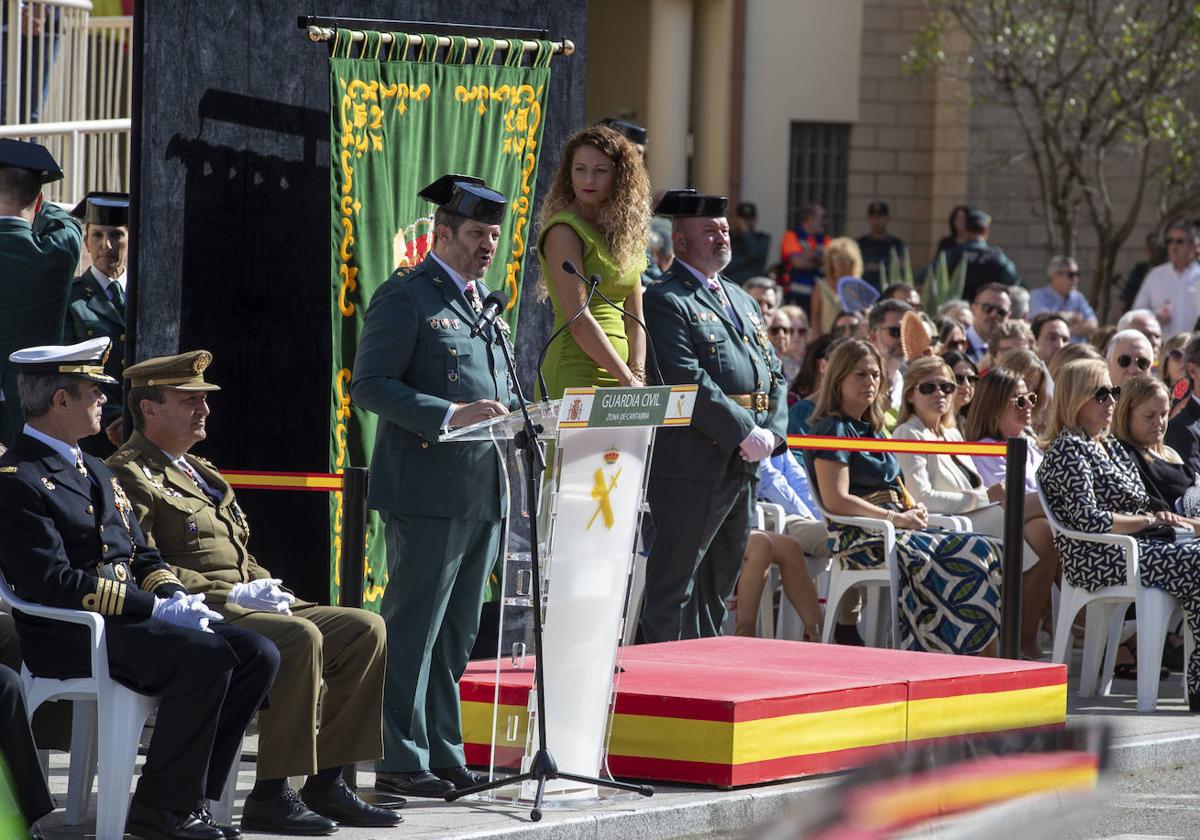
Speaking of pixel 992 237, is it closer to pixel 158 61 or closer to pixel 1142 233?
pixel 1142 233

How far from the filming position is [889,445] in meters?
9.68

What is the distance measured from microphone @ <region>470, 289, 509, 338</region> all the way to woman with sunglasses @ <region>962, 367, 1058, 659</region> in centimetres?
458

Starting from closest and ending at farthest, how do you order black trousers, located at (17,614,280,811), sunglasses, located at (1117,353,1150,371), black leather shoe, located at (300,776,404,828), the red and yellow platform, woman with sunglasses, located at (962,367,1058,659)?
black trousers, located at (17,614,280,811) < black leather shoe, located at (300,776,404,828) < the red and yellow platform < woman with sunglasses, located at (962,367,1058,659) < sunglasses, located at (1117,353,1150,371)

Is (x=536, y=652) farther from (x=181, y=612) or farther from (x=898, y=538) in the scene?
(x=898, y=538)

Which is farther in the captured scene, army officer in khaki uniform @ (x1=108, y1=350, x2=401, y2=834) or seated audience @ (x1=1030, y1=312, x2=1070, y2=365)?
seated audience @ (x1=1030, y1=312, x2=1070, y2=365)

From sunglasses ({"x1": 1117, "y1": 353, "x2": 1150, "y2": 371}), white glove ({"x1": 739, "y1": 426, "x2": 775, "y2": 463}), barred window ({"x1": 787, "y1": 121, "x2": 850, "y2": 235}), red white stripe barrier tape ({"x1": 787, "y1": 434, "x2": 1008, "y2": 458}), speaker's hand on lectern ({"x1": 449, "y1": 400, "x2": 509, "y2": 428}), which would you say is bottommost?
red white stripe barrier tape ({"x1": 787, "y1": 434, "x2": 1008, "y2": 458})

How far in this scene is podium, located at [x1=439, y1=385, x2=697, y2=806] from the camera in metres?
6.07

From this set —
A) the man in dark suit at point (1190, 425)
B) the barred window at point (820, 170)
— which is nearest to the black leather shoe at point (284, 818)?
the man in dark suit at point (1190, 425)

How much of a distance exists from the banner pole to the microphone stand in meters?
2.89

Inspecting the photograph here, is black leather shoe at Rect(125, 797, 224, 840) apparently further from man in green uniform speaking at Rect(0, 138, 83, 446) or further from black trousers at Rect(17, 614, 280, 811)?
man in green uniform speaking at Rect(0, 138, 83, 446)

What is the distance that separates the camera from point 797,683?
705 cm

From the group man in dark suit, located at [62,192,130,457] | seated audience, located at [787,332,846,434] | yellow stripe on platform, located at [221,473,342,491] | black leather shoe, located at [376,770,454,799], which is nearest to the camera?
black leather shoe, located at [376,770,454,799]

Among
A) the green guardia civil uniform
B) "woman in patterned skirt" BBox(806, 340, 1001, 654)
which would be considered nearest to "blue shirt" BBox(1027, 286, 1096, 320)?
"woman in patterned skirt" BBox(806, 340, 1001, 654)

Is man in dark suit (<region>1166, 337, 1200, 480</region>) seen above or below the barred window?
below
